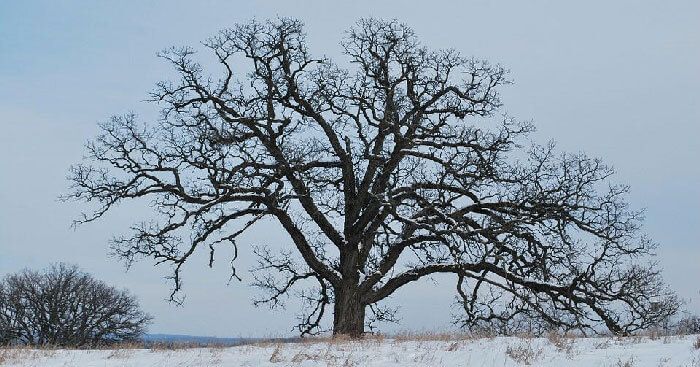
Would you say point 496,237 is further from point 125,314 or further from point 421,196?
point 125,314

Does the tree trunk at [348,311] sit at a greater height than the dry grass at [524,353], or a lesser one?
greater

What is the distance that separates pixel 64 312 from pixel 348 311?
151ft

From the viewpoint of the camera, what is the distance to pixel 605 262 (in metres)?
→ 21.6

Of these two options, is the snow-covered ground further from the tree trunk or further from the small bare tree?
the small bare tree

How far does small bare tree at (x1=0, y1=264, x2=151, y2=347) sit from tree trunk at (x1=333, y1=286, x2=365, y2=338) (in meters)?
42.2

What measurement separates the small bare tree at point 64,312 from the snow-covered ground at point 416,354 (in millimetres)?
46529

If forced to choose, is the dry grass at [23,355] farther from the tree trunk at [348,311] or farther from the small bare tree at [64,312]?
the small bare tree at [64,312]

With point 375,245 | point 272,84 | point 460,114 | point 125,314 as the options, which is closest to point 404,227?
point 375,245

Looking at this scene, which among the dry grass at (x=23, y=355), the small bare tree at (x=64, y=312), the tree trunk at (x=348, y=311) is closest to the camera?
the dry grass at (x=23, y=355)

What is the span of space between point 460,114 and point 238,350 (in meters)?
11.5

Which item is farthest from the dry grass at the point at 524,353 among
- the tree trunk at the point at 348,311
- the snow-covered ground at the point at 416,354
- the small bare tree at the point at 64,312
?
the small bare tree at the point at 64,312

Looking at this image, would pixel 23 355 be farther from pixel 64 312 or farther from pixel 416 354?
pixel 64 312

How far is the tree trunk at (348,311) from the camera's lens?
20.4 metres

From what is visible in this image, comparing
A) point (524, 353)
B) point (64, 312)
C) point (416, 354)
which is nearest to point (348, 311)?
point (416, 354)
